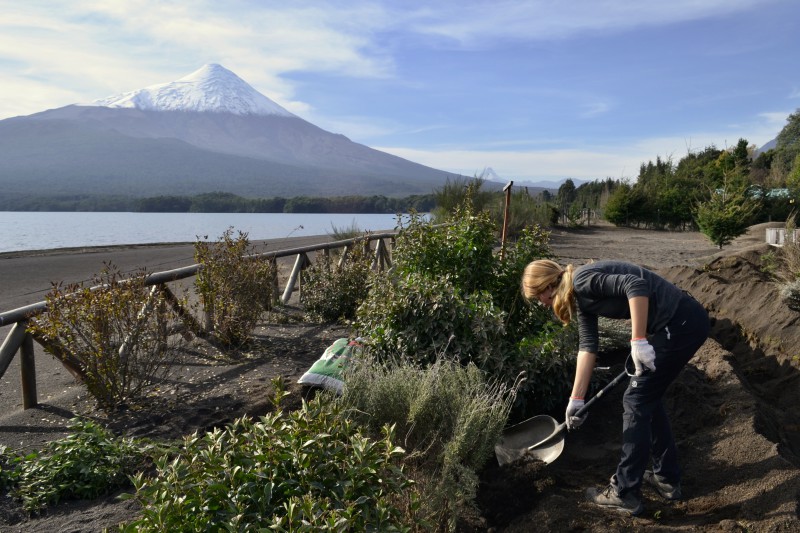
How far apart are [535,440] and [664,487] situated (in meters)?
0.84

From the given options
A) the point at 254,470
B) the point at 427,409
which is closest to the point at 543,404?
the point at 427,409

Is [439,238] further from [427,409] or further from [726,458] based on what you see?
[726,458]

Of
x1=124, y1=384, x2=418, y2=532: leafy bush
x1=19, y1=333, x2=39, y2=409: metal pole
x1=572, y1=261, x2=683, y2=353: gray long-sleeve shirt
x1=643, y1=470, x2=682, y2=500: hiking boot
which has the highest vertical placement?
x1=572, y1=261, x2=683, y2=353: gray long-sleeve shirt

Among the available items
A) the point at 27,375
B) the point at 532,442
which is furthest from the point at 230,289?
the point at 532,442

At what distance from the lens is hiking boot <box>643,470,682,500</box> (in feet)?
10.6

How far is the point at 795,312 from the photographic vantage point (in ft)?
21.0

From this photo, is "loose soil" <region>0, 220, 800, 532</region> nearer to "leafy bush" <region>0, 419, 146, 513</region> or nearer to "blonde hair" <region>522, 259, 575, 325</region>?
"leafy bush" <region>0, 419, 146, 513</region>

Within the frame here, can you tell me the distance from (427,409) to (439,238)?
6.72 ft

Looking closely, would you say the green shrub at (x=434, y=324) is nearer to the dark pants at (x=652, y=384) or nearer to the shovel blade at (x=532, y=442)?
the shovel blade at (x=532, y=442)

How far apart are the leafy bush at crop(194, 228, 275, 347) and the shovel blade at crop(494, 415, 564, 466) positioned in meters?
3.29

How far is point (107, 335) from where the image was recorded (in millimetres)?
4559

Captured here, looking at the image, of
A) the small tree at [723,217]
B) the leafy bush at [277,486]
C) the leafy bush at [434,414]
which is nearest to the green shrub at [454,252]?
the leafy bush at [434,414]

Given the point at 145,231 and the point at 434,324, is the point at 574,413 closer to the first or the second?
the point at 434,324

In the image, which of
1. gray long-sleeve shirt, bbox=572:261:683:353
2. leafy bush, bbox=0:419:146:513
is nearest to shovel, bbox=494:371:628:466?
gray long-sleeve shirt, bbox=572:261:683:353
